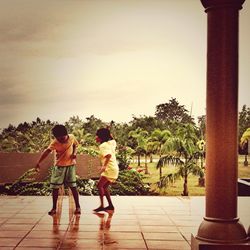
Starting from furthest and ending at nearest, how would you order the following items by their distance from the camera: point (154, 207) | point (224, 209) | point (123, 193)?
point (123, 193), point (154, 207), point (224, 209)

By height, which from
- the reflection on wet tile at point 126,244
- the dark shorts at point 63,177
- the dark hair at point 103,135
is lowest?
the reflection on wet tile at point 126,244

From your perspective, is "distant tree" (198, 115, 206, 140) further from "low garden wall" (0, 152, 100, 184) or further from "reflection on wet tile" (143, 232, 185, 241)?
"reflection on wet tile" (143, 232, 185, 241)

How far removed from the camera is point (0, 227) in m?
6.82

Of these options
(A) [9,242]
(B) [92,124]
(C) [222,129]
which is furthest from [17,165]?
(C) [222,129]

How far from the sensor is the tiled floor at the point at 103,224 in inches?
236

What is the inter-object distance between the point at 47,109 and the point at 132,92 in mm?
2106

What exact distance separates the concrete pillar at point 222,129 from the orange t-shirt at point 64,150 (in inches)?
134

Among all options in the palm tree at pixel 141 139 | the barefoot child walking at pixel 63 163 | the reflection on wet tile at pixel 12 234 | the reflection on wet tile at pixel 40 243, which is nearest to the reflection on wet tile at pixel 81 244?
the reflection on wet tile at pixel 40 243

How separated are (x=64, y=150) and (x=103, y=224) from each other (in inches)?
55.1

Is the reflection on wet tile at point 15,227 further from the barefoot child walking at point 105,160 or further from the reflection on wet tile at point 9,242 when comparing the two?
the barefoot child walking at point 105,160

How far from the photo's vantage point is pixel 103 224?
7.22m

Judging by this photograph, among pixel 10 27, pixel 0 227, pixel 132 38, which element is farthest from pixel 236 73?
pixel 10 27

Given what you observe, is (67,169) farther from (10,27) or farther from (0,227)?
(10,27)

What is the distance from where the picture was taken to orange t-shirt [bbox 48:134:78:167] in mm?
8008
